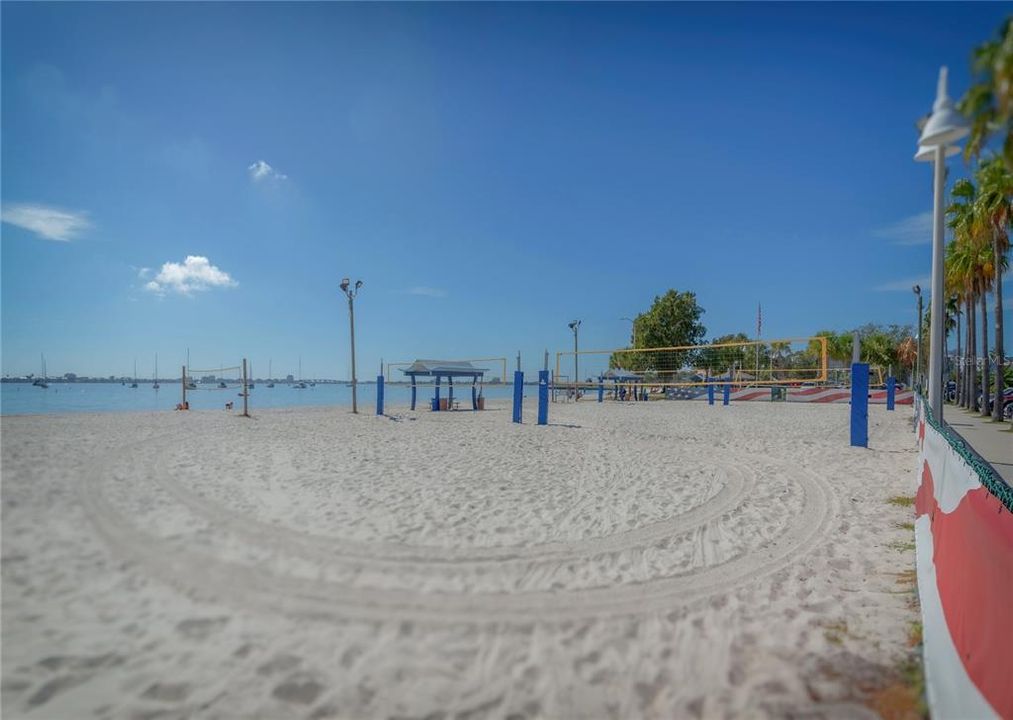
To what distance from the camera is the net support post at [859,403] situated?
9008 millimetres

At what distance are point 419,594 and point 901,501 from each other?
5662 millimetres

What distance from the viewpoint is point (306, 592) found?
2.99 meters

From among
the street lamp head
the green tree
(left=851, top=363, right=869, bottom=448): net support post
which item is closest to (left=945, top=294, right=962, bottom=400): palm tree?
the green tree

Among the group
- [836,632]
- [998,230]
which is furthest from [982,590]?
[998,230]

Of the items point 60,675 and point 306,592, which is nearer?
point 60,675

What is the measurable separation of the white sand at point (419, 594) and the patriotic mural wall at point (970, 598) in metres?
0.27

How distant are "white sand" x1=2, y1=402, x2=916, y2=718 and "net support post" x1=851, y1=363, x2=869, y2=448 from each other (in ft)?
13.4

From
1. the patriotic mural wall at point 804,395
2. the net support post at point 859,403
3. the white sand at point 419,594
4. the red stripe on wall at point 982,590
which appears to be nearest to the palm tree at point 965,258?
the patriotic mural wall at point 804,395

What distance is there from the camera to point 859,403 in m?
9.15

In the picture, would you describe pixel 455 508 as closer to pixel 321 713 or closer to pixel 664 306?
pixel 321 713

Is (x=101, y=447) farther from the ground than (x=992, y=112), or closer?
closer

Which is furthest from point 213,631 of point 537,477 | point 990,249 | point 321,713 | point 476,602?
point 990,249

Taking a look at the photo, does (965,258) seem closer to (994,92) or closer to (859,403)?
(859,403)

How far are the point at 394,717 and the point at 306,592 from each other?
3.99 feet
